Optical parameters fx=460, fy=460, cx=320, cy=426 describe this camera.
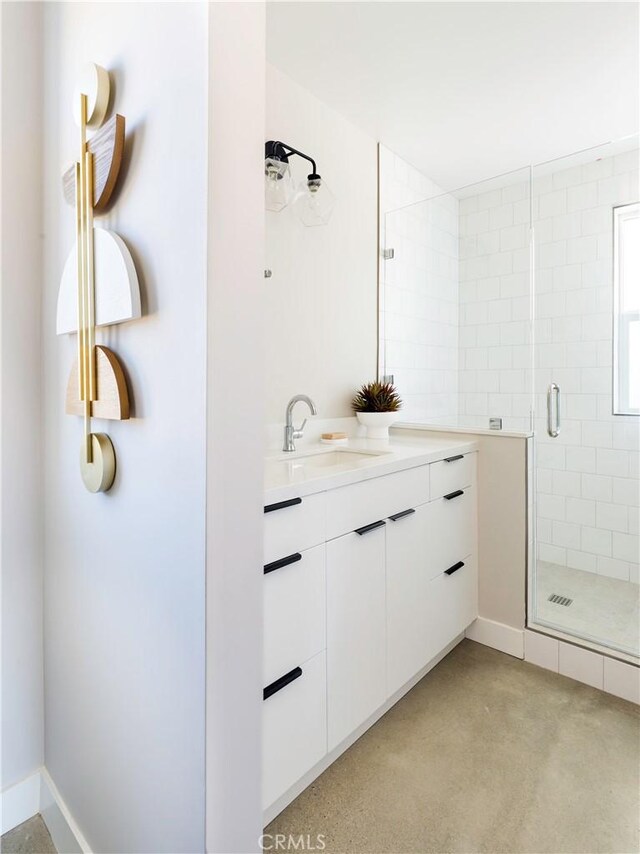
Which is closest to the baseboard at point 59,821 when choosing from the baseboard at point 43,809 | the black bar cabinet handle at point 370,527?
the baseboard at point 43,809

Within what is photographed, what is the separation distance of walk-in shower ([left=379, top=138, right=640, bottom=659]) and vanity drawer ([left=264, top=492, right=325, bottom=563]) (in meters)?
1.29

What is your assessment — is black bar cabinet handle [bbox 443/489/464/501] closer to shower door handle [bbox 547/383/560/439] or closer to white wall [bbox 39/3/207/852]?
shower door handle [bbox 547/383/560/439]

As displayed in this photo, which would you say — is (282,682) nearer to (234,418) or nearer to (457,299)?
(234,418)

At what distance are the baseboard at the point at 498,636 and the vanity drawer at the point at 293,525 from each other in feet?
4.40

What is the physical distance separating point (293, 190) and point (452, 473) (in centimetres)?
147

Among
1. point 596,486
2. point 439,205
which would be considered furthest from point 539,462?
point 439,205

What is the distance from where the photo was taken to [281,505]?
1.22 metres

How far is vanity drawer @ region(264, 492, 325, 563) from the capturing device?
1192 millimetres

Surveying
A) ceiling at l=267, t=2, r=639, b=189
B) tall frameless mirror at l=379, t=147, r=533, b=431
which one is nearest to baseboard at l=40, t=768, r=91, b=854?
tall frameless mirror at l=379, t=147, r=533, b=431

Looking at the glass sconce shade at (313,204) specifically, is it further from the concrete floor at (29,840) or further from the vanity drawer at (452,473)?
the concrete floor at (29,840)

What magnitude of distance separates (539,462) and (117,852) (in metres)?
2.08

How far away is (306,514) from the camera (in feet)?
4.30

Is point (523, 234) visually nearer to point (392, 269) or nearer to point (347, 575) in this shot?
point (392, 269)

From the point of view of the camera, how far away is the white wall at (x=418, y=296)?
265 cm
